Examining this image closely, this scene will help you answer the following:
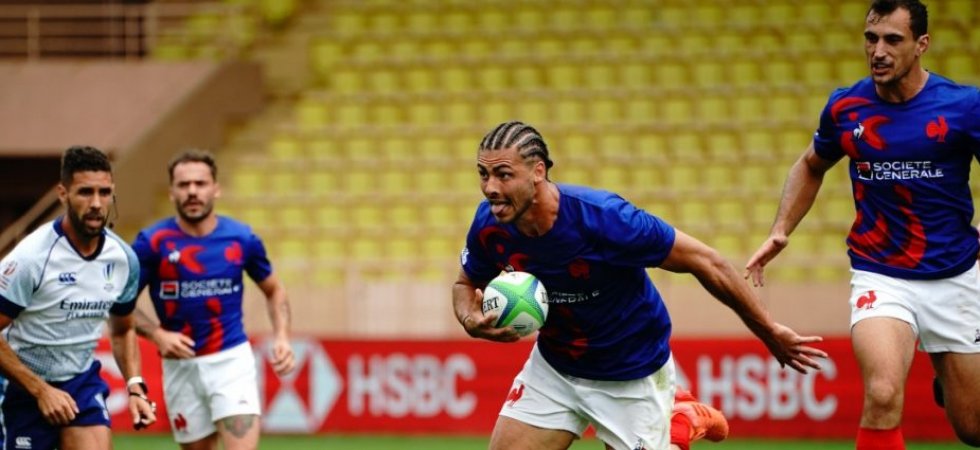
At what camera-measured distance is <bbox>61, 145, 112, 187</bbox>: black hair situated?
22.5 feet

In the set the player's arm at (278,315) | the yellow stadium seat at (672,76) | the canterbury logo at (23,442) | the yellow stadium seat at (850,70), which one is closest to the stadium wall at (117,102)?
the yellow stadium seat at (672,76)

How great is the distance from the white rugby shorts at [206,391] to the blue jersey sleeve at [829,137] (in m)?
3.47

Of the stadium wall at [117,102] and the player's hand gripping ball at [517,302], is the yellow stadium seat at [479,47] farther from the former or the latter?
the player's hand gripping ball at [517,302]

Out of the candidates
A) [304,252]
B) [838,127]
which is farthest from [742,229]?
[838,127]

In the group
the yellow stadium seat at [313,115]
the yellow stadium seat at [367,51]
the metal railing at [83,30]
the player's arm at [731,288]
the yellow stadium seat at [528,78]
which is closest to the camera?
the player's arm at [731,288]

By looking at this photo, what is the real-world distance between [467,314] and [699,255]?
3.37 feet

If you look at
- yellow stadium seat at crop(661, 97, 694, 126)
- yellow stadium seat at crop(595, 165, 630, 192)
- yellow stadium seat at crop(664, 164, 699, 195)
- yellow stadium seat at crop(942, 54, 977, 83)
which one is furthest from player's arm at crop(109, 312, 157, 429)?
yellow stadium seat at crop(942, 54, 977, 83)

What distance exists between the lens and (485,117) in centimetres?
1667

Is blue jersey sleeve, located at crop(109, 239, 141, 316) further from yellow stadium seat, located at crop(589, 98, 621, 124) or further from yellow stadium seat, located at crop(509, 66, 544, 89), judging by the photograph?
yellow stadium seat, located at crop(509, 66, 544, 89)

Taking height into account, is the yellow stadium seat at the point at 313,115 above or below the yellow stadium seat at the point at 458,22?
below

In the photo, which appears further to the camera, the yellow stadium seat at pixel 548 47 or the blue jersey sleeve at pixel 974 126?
the yellow stadium seat at pixel 548 47

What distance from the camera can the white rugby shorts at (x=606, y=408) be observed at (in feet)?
20.9

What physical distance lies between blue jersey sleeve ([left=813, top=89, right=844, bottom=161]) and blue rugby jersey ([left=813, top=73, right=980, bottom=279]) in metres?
0.10

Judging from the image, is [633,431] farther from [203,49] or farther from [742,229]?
[203,49]
